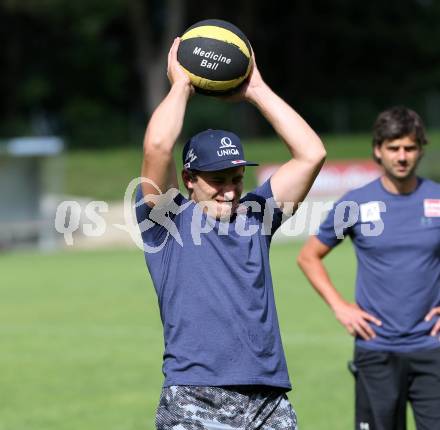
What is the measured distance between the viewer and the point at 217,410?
169 inches

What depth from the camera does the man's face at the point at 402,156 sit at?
228 inches

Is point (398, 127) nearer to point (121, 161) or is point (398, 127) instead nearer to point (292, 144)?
point (292, 144)

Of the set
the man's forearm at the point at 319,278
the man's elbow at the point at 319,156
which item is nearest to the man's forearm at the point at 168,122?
the man's elbow at the point at 319,156

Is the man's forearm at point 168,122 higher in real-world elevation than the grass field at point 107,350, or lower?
higher

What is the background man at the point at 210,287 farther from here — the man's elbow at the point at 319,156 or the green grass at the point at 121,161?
the green grass at the point at 121,161

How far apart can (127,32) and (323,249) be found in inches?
1572

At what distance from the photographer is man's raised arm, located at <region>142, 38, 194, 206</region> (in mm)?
4324

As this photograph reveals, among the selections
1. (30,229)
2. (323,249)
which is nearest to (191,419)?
(323,249)

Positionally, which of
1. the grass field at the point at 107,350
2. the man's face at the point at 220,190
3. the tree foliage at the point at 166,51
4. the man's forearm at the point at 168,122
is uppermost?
the tree foliage at the point at 166,51

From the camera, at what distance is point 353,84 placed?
4653 cm

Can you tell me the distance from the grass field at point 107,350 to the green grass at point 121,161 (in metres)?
13.2

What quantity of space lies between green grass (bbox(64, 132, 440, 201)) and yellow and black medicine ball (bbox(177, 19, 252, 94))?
86.1 ft

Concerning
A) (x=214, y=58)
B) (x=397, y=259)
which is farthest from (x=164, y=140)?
(x=397, y=259)

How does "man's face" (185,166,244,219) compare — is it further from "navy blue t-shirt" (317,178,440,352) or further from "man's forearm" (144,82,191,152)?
"navy blue t-shirt" (317,178,440,352)
